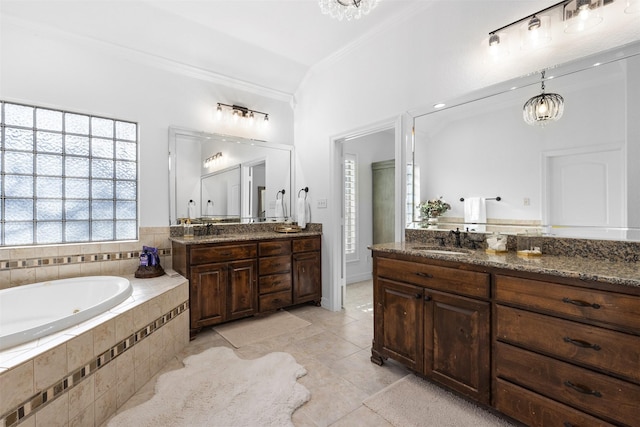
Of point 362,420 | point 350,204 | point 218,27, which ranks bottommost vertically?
point 362,420

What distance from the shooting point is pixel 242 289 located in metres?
3.06

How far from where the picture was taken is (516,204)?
81.6 inches

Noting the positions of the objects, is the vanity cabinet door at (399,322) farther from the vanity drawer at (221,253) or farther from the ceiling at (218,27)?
the ceiling at (218,27)

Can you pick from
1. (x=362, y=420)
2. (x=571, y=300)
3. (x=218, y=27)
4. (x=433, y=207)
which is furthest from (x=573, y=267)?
(x=218, y=27)

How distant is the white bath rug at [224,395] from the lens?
1.66 metres

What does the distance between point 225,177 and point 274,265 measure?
4.03 ft

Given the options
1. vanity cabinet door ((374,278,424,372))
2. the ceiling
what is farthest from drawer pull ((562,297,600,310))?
the ceiling

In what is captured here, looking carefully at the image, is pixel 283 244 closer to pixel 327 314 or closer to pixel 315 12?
pixel 327 314

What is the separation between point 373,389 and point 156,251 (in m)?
2.31

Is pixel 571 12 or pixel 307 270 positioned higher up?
pixel 571 12

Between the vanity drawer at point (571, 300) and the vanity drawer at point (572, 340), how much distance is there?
0.04 metres

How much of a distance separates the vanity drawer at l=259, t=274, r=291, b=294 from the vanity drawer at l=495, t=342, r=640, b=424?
2.25 meters

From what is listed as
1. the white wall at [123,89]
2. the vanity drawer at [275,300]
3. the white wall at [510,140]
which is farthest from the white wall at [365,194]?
the white wall at [510,140]

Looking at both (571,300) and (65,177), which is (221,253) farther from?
(571,300)
